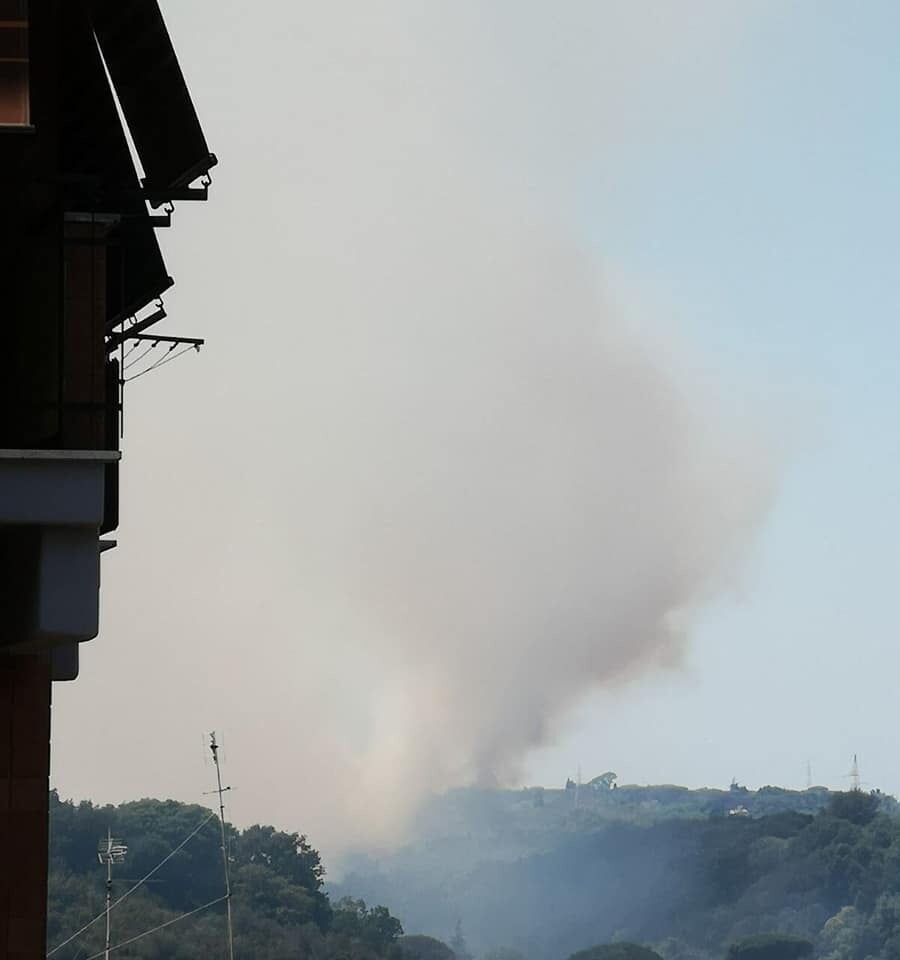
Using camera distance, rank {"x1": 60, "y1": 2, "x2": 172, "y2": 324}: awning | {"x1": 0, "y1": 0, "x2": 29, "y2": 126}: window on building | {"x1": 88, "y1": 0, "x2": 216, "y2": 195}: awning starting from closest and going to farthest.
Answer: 1. {"x1": 0, "y1": 0, "x2": 29, "y2": 126}: window on building
2. {"x1": 60, "y1": 2, "x2": 172, "y2": 324}: awning
3. {"x1": 88, "y1": 0, "x2": 216, "y2": 195}: awning

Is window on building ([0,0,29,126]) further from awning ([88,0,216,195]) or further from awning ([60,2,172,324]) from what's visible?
awning ([88,0,216,195])

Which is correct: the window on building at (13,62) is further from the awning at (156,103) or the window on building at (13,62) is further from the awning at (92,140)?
the awning at (156,103)

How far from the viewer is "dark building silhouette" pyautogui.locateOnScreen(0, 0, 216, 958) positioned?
13141mm

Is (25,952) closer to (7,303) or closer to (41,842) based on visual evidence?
(41,842)

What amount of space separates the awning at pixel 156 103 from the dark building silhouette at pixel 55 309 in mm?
11

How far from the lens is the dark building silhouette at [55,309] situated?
1314 centimetres

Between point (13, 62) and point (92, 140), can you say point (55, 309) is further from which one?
point (92, 140)

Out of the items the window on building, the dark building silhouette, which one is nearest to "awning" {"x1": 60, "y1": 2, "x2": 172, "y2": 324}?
the dark building silhouette

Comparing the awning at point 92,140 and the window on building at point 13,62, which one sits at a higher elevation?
the awning at point 92,140

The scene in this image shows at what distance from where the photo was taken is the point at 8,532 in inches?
525

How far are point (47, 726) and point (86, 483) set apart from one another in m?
2.00

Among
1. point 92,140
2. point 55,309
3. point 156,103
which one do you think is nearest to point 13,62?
point 55,309

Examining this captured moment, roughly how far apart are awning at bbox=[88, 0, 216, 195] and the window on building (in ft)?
6.73

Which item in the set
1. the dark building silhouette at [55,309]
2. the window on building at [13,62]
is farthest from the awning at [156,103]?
the window on building at [13,62]
